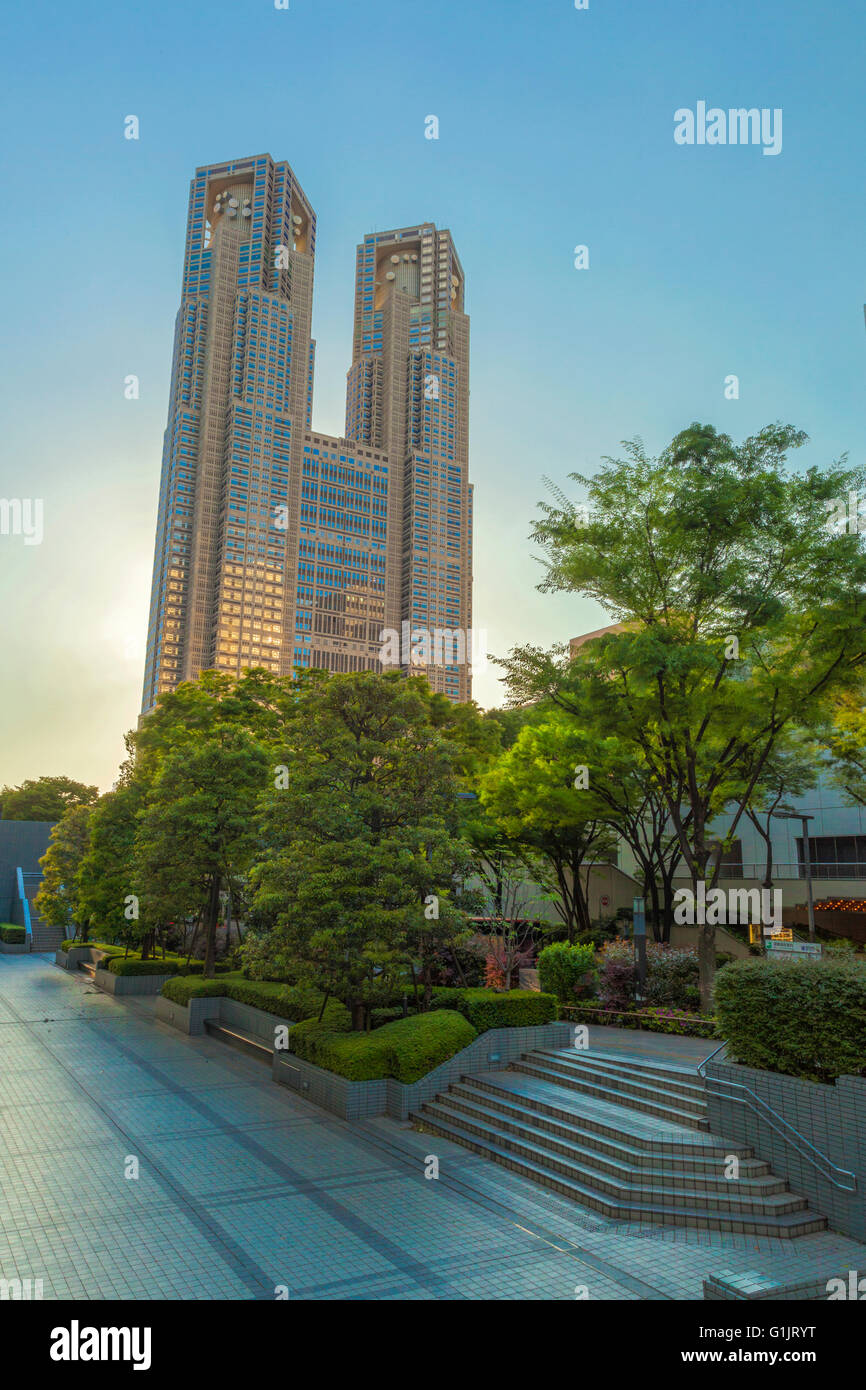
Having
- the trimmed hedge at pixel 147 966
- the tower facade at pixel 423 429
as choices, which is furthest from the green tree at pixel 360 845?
the tower facade at pixel 423 429

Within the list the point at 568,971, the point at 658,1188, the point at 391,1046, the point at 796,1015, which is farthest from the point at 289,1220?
the point at 568,971

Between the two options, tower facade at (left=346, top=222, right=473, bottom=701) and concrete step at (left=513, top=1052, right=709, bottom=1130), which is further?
tower facade at (left=346, top=222, right=473, bottom=701)

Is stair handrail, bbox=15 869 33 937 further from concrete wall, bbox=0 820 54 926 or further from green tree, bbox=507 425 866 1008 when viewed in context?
green tree, bbox=507 425 866 1008

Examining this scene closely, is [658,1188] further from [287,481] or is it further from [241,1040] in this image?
[287,481]

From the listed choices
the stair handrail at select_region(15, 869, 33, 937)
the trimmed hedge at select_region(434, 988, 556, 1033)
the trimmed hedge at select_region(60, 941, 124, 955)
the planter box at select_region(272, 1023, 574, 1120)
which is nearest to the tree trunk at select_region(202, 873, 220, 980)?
the planter box at select_region(272, 1023, 574, 1120)

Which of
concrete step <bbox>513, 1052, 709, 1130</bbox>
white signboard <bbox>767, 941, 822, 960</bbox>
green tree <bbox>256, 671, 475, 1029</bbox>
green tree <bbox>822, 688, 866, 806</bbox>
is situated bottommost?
concrete step <bbox>513, 1052, 709, 1130</bbox>

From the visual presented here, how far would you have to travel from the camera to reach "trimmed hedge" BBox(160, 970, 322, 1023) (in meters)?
17.0

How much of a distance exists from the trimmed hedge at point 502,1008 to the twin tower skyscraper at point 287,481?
371 ft

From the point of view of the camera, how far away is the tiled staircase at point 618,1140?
934 cm

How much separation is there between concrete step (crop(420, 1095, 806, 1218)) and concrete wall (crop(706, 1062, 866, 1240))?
310mm

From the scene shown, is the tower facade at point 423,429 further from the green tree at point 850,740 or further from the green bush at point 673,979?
the green bush at point 673,979

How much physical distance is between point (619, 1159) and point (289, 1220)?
13.9 ft
